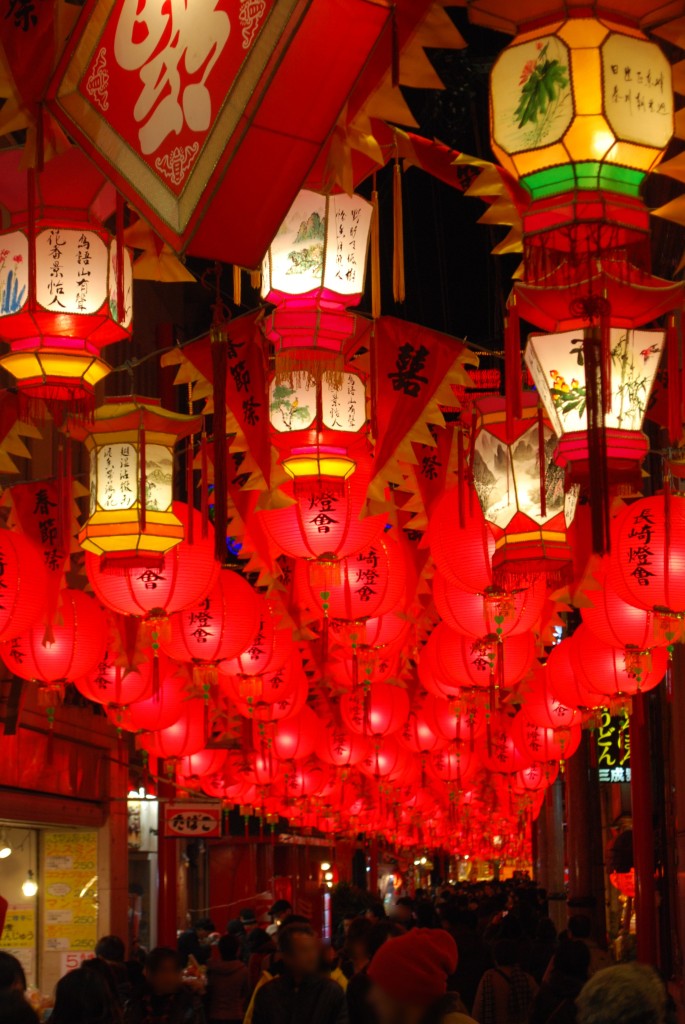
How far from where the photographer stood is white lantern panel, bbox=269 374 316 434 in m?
7.81

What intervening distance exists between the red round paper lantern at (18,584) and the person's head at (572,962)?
153 inches

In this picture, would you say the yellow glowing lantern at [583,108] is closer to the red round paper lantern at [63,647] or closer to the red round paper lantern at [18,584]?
the red round paper lantern at [18,584]

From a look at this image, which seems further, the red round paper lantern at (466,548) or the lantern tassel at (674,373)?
the red round paper lantern at (466,548)

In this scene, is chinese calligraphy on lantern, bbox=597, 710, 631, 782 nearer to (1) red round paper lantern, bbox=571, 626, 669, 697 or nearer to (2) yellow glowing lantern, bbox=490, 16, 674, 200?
(1) red round paper lantern, bbox=571, 626, 669, 697

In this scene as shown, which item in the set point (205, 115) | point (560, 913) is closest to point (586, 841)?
point (560, 913)

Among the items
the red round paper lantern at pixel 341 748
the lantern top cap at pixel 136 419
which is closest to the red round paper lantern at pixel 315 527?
the lantern top cap at pixel 136 419

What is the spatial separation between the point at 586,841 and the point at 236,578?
501 inches

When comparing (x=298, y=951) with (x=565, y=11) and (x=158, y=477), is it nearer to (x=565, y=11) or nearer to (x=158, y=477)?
(x=158, y=477)

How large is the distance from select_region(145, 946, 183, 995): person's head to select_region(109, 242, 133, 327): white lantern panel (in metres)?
3.85

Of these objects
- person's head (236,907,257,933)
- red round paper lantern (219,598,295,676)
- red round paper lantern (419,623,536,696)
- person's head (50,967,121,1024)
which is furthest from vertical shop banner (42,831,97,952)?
person's head (50,967,121,1024)

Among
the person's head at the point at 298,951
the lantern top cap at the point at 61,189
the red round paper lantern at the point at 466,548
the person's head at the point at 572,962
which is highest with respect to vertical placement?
the lantern top cap at the point at 61,189

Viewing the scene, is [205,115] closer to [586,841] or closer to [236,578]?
[236,578]

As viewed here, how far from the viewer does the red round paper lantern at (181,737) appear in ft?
48.6

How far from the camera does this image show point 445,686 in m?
13.4
